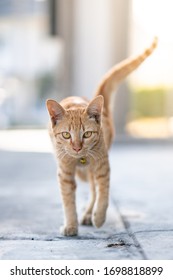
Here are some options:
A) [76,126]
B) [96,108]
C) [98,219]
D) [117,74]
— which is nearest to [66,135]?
[76,126]

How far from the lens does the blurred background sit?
496cm

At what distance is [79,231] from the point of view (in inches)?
82.8

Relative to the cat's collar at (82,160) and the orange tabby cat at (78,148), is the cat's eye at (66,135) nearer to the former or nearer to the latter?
the orange tabby cat at (78,148)

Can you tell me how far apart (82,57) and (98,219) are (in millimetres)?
3256

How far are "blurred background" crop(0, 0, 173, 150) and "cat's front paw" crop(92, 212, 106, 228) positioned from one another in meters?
2.69

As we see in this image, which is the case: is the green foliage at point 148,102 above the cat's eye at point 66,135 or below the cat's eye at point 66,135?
below

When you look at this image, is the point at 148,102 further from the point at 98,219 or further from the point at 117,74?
the point at 98,219

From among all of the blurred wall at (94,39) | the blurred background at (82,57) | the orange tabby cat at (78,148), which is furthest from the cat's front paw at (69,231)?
the blurred wall at (94,39)

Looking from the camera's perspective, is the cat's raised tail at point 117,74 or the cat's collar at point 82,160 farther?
the cat's raised tail at point 117,74

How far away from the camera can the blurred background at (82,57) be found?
4961mm

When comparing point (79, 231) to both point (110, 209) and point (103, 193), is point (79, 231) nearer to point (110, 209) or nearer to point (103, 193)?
point (103, 193)

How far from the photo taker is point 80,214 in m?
2.39
